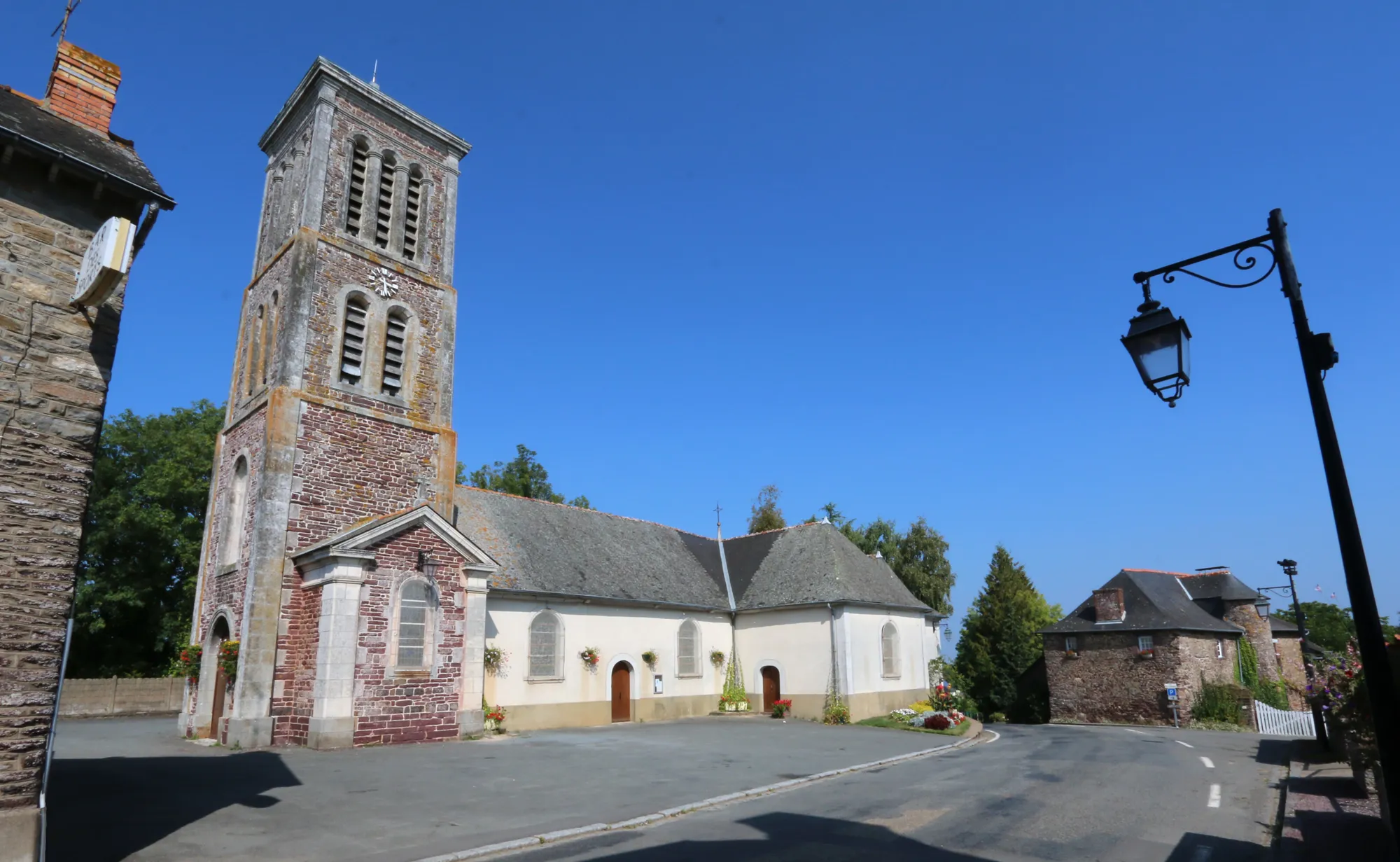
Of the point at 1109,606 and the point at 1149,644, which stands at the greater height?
the point at 1109,606

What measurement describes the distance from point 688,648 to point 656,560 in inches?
138

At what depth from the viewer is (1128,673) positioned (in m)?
32.9

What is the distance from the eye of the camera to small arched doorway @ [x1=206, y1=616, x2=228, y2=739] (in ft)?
61.4

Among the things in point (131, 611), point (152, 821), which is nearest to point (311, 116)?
point (152, 821)

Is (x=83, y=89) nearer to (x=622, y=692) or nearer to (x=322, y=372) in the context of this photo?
(x=322, y=372)

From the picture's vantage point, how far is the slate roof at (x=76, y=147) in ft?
25.4

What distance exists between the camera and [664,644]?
27703 millimetres

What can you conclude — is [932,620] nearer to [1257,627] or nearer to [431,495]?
[1257,627]

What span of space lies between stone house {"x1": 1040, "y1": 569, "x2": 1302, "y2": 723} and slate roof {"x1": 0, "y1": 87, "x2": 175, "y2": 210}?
116 ft

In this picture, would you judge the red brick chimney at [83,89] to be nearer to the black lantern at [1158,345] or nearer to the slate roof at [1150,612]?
the black lantern at [1158,345]

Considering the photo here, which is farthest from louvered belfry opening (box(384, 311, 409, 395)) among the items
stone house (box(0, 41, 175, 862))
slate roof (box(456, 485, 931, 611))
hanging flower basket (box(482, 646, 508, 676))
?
stone house (box(0, 41, 175, 862))

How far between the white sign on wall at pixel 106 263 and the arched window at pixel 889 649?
2634 cm

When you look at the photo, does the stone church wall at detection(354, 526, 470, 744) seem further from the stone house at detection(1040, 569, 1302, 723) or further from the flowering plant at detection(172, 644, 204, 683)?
the stone house at detection(1040, 569, 1302, 723)

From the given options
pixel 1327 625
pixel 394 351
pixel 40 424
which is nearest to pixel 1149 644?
pixel 394 351
